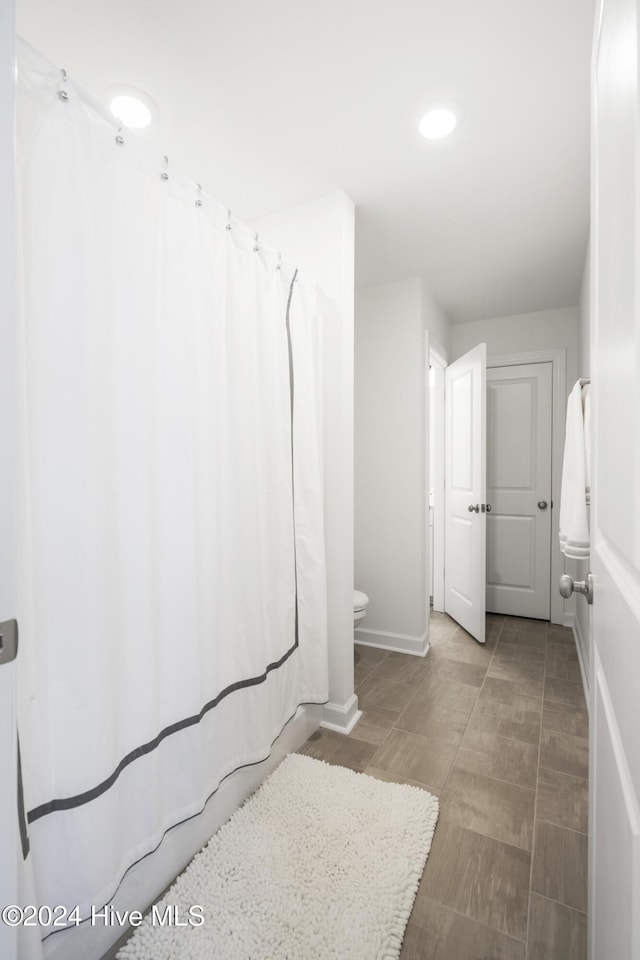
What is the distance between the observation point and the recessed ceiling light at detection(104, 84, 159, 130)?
1529mm

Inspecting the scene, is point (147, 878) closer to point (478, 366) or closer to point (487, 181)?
point (487, 181)

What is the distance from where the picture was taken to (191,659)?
127cm

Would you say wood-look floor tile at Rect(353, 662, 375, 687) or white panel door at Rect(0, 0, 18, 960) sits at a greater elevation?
white panel door at Rect(0, 0, 18, 960)

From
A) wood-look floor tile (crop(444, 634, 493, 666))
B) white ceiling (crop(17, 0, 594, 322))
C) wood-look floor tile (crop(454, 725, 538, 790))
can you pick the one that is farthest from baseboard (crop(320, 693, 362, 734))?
white ceiling (crop(17, 0, 594, 322))

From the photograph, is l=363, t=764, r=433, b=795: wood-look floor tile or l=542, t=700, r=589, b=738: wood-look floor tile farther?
l=542, t=700, r=589, b=738: wood-look floor tile

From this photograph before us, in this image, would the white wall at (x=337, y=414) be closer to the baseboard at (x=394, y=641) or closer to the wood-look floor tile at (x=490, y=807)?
the wood-look floor tile at (x=490, y=807)

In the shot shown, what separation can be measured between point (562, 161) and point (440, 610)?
322cm

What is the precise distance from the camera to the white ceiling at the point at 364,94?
1.27 metres

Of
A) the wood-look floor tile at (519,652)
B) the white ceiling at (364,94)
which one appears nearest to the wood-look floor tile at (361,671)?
the wood-look floor tile at (519,652)

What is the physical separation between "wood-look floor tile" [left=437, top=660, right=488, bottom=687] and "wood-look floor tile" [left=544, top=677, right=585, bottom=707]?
→ 1.17ft

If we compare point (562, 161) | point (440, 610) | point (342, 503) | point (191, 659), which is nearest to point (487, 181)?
point (562, 161)

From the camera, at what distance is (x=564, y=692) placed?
2535 mm

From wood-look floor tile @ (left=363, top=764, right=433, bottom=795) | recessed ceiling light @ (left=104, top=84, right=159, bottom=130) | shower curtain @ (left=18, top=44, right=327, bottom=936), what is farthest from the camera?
wood-look floor tile @ (left=363, top=764, right=433, bottom=795)

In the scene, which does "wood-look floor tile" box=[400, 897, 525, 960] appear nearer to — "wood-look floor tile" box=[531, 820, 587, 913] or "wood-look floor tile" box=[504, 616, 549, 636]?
"wood-look floor tile" box=[531, 820, 587, 913]
